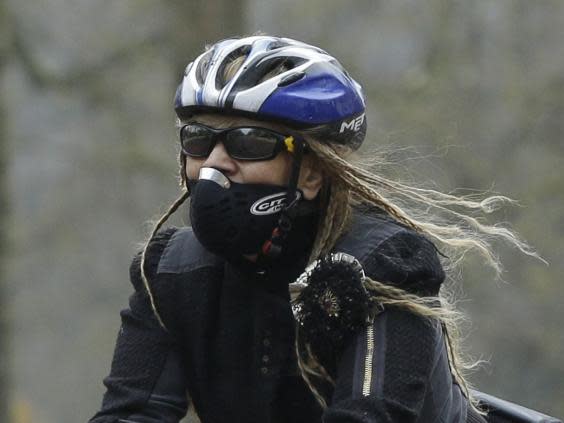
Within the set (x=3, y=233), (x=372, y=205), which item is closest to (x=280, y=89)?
(x=372, y=205)

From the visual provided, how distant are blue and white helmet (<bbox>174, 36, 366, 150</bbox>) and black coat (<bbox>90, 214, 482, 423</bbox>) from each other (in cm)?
26

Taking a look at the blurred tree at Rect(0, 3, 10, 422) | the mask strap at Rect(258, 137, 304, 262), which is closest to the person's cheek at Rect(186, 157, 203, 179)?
the mask strap at Rect(258, 137, 304, 262)

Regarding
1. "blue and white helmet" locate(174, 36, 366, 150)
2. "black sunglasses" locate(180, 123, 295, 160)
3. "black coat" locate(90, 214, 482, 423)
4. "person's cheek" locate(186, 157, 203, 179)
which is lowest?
"black coat" locate(90, 214, 482, 423)

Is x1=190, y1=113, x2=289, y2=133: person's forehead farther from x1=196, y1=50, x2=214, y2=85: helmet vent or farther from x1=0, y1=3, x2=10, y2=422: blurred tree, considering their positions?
x1=0, y1=3, x2=10, y2=422: blurred tree

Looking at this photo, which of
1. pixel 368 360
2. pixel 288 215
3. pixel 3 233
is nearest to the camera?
pixel 368 360

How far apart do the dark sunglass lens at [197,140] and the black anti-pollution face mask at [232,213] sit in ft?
0.26

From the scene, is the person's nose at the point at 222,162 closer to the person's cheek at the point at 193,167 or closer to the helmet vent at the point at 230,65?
the person's cheek at the point at 193,167

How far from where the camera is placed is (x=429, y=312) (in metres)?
3.21

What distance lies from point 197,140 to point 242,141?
13 centimetres

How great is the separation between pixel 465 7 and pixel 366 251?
11.6m

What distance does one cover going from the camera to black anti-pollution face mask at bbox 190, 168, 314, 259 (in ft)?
10.7

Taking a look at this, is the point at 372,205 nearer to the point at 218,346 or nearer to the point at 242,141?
the point at 242,141

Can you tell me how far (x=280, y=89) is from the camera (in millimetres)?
3334

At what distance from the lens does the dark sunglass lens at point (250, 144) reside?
10.9ft
